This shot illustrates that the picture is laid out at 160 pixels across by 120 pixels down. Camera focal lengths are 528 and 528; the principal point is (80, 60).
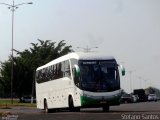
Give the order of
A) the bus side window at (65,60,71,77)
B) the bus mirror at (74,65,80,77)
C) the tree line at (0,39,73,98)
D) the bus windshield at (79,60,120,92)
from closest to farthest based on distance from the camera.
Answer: the bus mirror at (74,65,80,77)
the bus windshield at (79,60,120,92)
the bus side window at (65,60,71,77)
the tree line at (0,39,73,98)

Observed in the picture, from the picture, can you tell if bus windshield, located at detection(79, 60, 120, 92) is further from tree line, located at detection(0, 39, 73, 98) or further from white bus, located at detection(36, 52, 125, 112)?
tree line, located at detection(0, 39, 73, 98)

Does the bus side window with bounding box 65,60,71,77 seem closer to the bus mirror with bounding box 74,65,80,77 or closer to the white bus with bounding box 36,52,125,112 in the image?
the white bus with bounding box 36,52,125,112

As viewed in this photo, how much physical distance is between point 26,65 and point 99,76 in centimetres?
6579

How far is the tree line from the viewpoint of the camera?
93.4m

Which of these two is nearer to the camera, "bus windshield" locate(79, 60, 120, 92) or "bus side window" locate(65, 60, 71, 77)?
"bus windshield" locate(79, 60, 120, 92)

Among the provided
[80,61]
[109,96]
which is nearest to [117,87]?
[109,96]

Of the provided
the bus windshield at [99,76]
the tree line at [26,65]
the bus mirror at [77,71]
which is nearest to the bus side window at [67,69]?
the bus mirror at [77,71]

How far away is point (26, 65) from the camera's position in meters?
96.4

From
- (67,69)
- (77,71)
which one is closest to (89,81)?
(77,71)

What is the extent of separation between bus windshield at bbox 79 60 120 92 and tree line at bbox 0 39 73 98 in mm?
57212

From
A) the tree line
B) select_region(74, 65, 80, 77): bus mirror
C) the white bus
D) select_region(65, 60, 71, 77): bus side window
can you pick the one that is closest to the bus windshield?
the white bus

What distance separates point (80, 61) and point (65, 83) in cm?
263

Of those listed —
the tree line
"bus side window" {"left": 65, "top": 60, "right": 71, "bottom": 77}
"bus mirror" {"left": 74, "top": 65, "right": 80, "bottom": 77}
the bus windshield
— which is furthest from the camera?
the tree line

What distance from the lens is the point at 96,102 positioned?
31.2 metres
